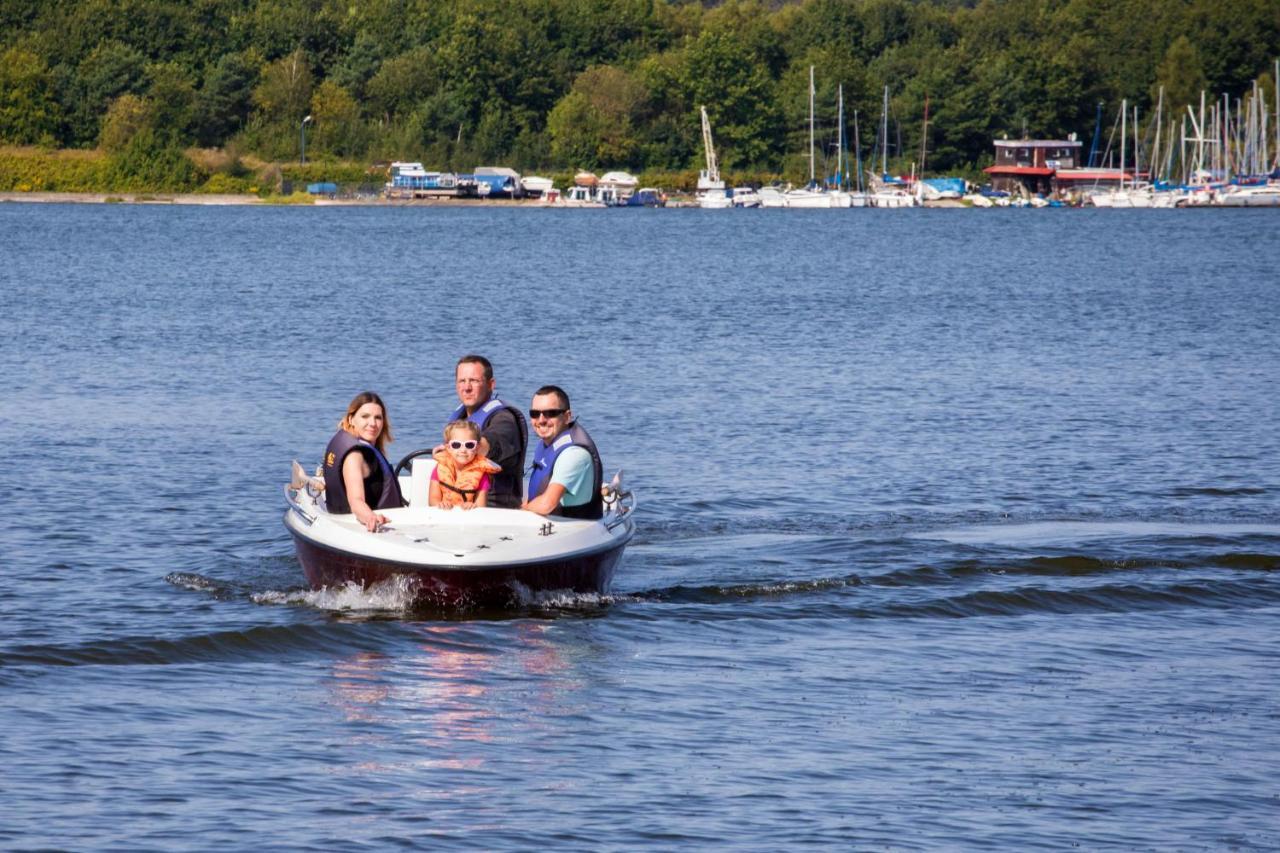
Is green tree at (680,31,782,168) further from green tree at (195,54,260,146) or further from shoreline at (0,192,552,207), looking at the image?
green tree at (195,54,260,146)

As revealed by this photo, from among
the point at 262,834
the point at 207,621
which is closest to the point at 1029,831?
the point at 262,834

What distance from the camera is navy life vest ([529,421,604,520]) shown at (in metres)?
14.9

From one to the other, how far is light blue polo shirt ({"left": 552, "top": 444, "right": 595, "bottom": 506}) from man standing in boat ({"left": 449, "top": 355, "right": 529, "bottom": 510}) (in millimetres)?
343

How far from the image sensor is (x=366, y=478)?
14.5 meters

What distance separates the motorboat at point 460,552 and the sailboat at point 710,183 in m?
129

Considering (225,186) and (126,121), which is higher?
(126,121)

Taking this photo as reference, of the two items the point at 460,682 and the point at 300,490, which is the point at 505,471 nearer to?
the point at 300,490

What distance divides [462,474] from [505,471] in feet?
2.29

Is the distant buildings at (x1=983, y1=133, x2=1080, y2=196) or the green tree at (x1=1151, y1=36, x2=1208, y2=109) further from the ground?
the green tree at (x1=1151, y1=36, x2=1208, y2=109)

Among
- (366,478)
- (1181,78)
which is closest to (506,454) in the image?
(366,478)

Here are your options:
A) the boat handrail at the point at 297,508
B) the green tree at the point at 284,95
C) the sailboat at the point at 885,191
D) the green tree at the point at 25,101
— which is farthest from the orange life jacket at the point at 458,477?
the green tree at the point at 25,101

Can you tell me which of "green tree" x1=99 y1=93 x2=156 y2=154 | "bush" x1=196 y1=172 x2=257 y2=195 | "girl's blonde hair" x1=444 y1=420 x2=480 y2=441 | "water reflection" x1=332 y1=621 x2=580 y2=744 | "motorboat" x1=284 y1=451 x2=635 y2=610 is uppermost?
"green tree" x1=99 y1=93 x2=156 y2=154

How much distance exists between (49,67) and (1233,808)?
14697 cm

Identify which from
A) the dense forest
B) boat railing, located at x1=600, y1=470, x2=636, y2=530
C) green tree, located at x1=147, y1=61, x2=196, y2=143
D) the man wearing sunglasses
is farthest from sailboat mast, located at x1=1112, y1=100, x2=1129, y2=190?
the man wearing sunglasses
